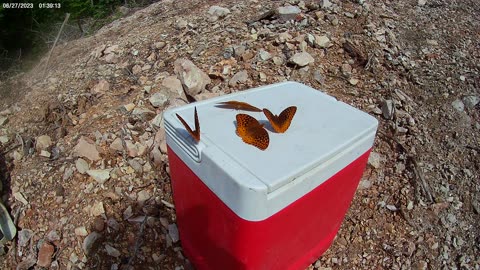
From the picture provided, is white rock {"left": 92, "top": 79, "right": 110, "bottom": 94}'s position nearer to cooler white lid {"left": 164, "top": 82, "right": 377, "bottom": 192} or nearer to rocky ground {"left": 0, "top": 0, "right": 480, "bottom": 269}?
rocky ground {"left": 0, "top": 0, "right": 480, "bottom": 269}

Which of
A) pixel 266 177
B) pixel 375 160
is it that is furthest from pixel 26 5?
pixel 266 177

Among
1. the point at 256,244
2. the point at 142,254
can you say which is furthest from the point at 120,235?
the point at 256,244

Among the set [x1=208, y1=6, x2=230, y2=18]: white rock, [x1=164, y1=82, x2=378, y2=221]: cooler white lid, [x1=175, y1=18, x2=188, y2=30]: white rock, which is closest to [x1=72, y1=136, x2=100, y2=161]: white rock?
[x1=164, y1=82, x2=378, y2=221]: cooler white lid

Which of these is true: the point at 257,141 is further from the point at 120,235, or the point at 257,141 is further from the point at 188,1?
the point at 188,1

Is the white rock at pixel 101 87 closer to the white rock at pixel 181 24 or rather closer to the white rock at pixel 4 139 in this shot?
the white rock at pixel 4 139

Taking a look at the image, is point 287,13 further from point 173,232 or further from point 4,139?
point 4,139

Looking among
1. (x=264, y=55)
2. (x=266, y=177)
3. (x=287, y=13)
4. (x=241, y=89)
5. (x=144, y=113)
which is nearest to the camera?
(x=266, y=177)

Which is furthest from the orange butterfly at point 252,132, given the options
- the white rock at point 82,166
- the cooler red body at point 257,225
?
the white rock at point 82,166
